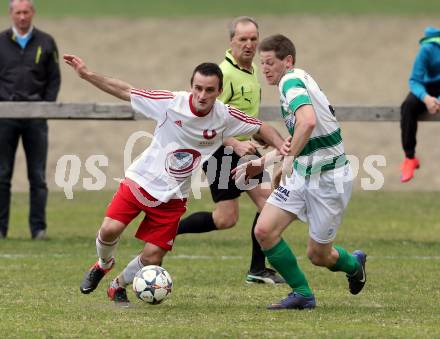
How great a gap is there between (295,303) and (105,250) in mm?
1393

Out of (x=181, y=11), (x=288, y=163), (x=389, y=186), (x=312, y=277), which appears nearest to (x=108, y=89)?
(x=288, y=163)

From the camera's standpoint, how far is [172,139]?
328 inches

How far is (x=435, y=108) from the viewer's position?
38.8 ft

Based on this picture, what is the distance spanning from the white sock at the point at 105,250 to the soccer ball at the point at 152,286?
37 cm

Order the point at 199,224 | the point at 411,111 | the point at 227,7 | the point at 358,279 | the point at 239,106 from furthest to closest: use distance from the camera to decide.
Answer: the point at 227,7 < the point at 411,111 < the point at 199,224 < the point at 239,106 < the point at 358,279

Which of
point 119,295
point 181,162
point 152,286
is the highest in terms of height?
point 181,162

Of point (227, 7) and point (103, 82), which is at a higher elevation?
point (227, 7)

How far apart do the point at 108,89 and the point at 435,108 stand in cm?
457

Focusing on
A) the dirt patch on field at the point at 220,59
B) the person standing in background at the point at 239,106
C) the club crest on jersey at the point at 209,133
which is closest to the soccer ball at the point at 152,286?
the club crest on jersey at the point at 209,133

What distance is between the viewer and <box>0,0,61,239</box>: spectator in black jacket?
486 inches

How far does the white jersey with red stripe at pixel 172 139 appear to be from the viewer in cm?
830

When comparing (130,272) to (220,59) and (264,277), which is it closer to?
(264,277)

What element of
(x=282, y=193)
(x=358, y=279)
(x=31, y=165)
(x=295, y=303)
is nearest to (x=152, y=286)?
(x=295, y=303)

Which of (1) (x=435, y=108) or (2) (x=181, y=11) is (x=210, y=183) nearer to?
(1) (x=435, y=108)
